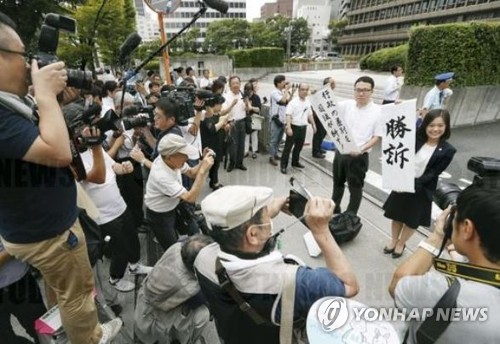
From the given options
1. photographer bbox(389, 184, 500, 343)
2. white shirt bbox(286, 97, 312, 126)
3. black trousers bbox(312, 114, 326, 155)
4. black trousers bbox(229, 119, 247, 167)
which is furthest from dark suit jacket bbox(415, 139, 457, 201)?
black trousers bbox(312, 114, 326, 155)

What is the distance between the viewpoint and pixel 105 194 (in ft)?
7.84

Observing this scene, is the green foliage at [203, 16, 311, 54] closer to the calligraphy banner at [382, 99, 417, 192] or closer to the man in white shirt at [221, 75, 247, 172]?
the man in white shirt at [221, 75, 247, 172]

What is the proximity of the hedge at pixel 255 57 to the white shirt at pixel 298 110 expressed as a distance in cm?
2082

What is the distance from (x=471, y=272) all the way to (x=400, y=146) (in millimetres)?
1938

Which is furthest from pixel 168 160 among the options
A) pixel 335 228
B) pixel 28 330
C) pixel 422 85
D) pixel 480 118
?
pixel 480 118

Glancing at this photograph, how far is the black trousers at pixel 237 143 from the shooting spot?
5.58 meters

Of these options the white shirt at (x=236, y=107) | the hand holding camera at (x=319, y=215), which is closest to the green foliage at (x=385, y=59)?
the white shirt at (x=236, y=107)

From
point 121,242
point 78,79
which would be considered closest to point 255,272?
point 78,79

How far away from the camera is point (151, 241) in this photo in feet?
10.6

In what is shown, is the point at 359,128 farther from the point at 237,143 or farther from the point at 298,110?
the point at 237,143

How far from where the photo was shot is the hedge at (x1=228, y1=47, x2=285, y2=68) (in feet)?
80.1

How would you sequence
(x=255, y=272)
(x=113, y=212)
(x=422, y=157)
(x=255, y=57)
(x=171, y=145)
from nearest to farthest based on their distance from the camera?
(x=255, y=272), (x=171, y=145), (x=113, y=212), (x=422, y=157), (x=255, y=57)

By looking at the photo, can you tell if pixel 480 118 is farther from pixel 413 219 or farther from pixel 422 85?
pixel 413 219

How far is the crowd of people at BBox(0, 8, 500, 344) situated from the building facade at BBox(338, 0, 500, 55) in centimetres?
3738
